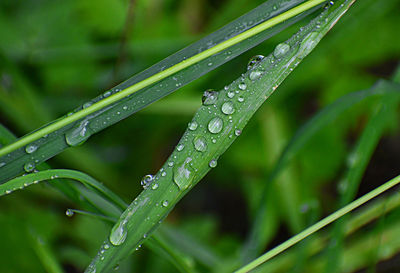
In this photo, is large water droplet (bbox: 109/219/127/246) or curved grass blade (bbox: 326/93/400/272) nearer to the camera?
large water droplet (bbox: 109/219/127/246)

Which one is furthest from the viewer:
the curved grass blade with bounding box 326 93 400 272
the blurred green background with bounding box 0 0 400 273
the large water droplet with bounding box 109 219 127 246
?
the blurred green background with bounding box 0 0 400 273

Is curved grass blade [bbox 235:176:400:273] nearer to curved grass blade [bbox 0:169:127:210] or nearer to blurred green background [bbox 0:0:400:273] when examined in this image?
curved grass blade [bbox 0:169:127:210]

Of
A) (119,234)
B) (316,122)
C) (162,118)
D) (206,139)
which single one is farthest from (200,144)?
(162,118)

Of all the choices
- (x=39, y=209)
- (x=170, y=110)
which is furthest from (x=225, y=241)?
(x=39, y=209)

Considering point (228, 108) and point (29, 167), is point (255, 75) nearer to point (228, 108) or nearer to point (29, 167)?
point (228, 108)

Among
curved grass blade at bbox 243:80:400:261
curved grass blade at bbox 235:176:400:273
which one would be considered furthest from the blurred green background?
curved grass blade at bbox 235:176:400:273

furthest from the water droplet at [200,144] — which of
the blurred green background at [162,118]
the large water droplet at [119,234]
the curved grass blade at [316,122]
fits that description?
the blurred green background at [162,118]

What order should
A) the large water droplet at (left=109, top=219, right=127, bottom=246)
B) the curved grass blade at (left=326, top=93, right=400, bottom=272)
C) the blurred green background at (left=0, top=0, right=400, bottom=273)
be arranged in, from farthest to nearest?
the blurred green background at (left=0, top=0, right=400, bottom=273)
the curved grass blade at (left=326, top=93, right=400, bottom=272)
the large water droplet at (left=109, top=219, right=127, bottom=246)
